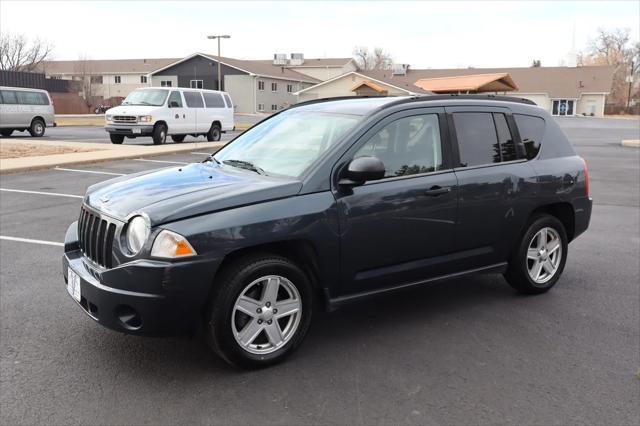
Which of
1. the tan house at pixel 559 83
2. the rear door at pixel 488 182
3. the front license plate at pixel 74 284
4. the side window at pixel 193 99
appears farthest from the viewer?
the tan house at pixel 559 83

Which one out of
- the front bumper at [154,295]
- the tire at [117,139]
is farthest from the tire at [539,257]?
the tire at [117,139]

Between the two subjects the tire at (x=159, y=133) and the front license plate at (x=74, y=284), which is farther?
the tire at (x=159, y=133)

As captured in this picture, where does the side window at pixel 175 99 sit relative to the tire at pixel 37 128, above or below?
above

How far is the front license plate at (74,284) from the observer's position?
3881 mm

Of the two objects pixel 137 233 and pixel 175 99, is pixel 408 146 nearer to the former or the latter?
pixel 137 233

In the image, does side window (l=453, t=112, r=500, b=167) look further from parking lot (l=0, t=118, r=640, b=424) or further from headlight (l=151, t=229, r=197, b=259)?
headlight (l=151, t=229, r=197, b=259)

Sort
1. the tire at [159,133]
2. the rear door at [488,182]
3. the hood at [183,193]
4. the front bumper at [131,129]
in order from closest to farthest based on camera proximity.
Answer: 1. the hood at [183,193]
2. the rear door at [488,182]
3. the front bumper at [131,129]
4. the tire at [159,133]

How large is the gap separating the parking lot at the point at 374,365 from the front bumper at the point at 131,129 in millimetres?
15465

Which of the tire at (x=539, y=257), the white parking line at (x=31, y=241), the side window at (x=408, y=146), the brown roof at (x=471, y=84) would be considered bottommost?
the white parking line at (x=31, y=241)

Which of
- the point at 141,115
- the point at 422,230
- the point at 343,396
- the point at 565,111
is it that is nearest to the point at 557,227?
the point at 422,230

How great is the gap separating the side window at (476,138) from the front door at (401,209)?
0.64 ft

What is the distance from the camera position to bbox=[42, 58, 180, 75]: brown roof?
78.2 metres

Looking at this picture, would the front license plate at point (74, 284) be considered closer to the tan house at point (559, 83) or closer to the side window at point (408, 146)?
the side window at point (408, 146)

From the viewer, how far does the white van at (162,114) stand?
2084 centimetres
